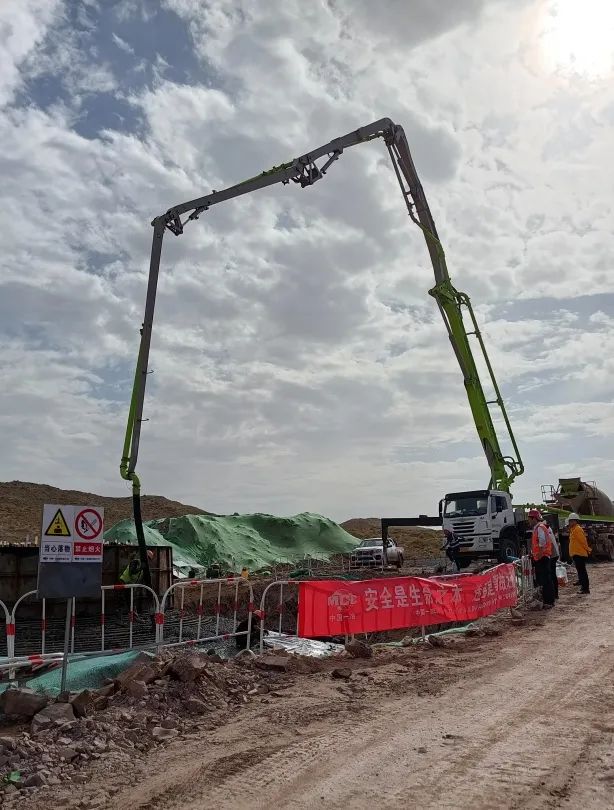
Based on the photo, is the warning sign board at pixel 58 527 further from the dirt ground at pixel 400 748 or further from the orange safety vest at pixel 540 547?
the orange safety vest at pixel 540 547

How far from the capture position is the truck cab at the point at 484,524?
21.9 meters

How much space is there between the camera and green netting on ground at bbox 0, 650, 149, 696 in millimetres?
8672

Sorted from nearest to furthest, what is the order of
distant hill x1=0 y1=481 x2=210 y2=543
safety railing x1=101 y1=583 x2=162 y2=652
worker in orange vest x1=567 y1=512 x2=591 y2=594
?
safety railing x1=101 y1=583 x2=162 y2=652
worker in orange vest x1=567 y1=512 x2=591 y2=594
distant hill x1=0 y1=481 x2=210 y2=543

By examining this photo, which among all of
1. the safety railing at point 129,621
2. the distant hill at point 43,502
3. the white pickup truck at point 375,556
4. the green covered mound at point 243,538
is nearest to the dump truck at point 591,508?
the white pickup truck at point 375,556

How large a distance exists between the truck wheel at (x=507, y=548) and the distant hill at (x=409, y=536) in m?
21.8

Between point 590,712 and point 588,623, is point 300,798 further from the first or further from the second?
point 588,623

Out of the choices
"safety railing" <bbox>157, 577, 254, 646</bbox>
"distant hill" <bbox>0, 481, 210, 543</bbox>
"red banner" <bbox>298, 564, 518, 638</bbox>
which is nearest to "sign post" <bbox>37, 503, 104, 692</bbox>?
"safety railing" <bbox>157, 577, 254, 646</bbox>

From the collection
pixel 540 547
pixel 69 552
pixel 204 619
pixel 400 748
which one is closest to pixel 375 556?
pixel 540 547

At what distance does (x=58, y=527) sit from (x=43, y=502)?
5313 centimetres

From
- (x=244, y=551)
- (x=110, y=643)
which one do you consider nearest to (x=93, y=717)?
(x=110, y=643)

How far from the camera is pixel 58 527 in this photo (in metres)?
→ 7.69

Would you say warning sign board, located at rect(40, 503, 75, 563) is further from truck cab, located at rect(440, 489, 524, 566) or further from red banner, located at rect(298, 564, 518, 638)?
truck cab, located at rect(440, 489, 524, 566)

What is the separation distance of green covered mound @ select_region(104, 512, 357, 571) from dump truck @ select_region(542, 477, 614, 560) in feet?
43.6

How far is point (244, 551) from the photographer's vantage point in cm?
3538
